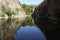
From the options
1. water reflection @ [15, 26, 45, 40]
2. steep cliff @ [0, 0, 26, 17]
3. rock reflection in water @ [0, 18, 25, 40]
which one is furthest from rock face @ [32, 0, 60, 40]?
steep cliff @ [0, 0, 26, 17]

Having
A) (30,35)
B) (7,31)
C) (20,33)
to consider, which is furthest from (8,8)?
(30,35)

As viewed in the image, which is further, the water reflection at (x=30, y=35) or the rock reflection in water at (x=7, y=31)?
the rock reflection in water at (x=7, y=31)

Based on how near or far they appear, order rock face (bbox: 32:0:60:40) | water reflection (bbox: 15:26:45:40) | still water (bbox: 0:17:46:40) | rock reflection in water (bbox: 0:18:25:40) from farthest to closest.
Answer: rock reflection in water (bbox: 0:18:25:40), still water (bbox: 0:17:46:40), rock face (bbox: 32:0:60:40), water reflection (bbox: 15:26:45:40)

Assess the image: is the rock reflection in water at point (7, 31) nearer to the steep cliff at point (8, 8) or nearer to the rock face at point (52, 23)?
the rock face at point (52, 23)

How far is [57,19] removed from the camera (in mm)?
26734

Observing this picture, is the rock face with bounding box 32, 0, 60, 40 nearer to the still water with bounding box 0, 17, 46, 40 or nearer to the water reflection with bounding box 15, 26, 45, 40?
the water reflection with bounding box 15, 26, 45, 40

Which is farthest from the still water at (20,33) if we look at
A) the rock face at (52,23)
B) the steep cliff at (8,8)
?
the steep cliff at (8,8)

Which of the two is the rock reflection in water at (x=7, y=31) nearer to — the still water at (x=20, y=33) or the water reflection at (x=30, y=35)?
the still water at (x=20, y=33)

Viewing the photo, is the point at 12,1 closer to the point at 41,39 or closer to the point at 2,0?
the point at 2,0

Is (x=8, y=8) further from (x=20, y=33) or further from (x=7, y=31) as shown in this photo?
(x=20, y=33)

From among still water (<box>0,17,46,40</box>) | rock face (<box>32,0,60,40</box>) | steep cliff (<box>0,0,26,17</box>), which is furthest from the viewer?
steep cliff (<box>0,0,26,17</box>)

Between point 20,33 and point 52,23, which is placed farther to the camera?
point 52,23

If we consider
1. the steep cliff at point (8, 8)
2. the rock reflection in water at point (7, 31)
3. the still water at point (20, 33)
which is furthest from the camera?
the steep cliff at point (8, 8)

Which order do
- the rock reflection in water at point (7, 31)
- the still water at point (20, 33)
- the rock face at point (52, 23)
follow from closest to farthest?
the rock face at point (52, 23) → the still water at point (20, 33) → the rock reflection in water at point (7, 31)
